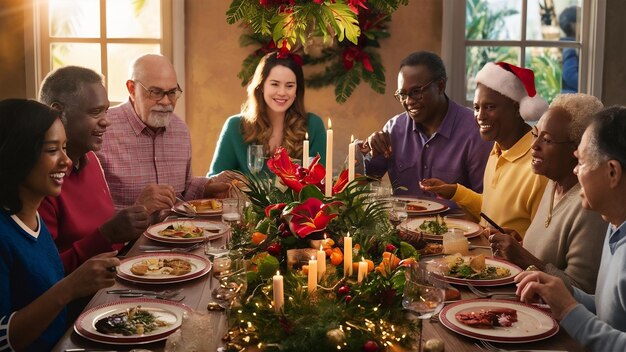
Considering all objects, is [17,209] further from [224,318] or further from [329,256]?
[329,256]

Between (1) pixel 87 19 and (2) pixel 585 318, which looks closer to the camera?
(2) pixel 585 318

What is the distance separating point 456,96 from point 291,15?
167cm

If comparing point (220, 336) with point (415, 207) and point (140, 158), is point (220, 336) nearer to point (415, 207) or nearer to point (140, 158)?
point (415, 207)

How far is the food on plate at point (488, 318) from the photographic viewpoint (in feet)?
5.65

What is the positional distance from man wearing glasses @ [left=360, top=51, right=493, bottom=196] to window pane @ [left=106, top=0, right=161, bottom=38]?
1.61 m

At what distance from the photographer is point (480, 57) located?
4.49 m

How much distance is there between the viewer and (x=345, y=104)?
448cm

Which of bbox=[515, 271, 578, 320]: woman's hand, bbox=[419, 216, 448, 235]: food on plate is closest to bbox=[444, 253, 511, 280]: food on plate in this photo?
bbox=[515, 271, 578, 320]: woman's hand

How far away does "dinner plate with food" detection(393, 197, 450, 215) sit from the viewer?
3020 millimetres

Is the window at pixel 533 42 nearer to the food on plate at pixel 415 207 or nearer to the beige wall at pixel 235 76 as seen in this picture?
the beige wall at pixel 235 76

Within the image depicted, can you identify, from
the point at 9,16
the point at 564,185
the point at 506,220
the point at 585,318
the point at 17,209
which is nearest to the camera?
the point at 585,318

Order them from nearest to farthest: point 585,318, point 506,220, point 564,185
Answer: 1. point 585,318
2. point 564,185
3. point 506,220

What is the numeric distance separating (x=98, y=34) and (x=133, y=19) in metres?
0.23

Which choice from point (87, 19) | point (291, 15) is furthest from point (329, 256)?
point (87, 19)
